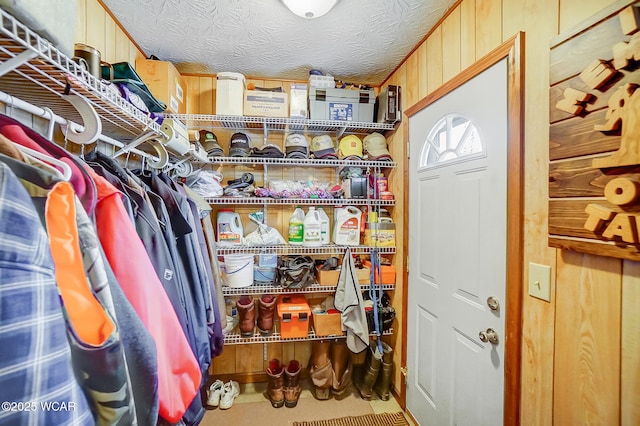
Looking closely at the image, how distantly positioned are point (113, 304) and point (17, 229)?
0.22m

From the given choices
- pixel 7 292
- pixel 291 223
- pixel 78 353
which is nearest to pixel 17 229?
pixel 7 292

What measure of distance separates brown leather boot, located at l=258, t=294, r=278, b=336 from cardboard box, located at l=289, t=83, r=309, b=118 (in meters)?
1.36

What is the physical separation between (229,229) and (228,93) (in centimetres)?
96

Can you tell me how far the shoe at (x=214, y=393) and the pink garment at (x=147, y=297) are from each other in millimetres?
1425

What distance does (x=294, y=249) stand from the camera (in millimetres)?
1919

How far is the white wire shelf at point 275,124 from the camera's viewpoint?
184 cm

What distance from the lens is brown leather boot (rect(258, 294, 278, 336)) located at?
1.86 m

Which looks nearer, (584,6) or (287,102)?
(584,6)

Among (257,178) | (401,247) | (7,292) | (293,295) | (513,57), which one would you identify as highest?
(513,57)

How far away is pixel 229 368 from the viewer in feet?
7.01

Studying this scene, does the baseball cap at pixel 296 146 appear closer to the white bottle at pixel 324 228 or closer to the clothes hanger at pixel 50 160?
the white bottle at pixel 324 228

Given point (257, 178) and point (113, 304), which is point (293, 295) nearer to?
point (257, 178)

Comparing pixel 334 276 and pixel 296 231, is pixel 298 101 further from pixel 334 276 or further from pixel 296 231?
pixel 334 276

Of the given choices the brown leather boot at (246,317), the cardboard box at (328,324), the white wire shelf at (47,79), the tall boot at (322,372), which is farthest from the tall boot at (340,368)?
the white wire shelf at (47,79)
